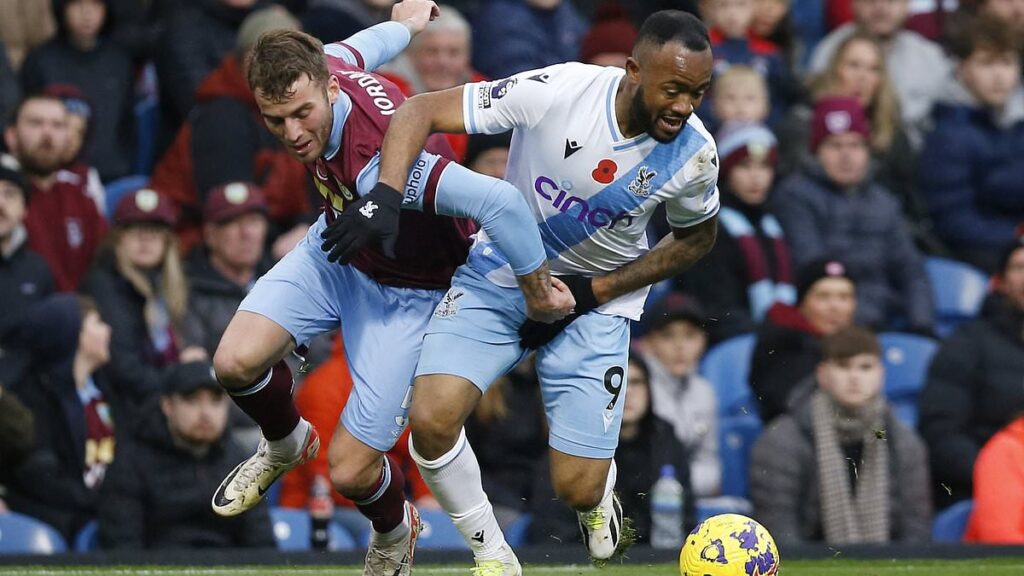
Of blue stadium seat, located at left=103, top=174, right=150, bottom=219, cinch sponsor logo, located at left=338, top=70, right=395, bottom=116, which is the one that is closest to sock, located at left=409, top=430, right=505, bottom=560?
cinch sponsor logo, located at left=338, top=70, right=395, bottom=116

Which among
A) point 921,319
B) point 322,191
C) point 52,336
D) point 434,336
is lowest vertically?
point 921,319

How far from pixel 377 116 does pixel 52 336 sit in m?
3.32

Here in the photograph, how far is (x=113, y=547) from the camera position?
9391 mm

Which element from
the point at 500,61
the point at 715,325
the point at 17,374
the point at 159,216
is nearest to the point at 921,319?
the point at 715,325

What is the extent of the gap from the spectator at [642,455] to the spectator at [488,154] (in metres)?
1.64

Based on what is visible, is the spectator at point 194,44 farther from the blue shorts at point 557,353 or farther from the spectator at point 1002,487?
the spectator at point 1002,487

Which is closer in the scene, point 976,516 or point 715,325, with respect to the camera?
point 976,516

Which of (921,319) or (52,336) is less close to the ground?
(52,336)

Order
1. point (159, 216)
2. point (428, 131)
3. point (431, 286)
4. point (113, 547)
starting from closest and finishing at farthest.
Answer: point (428, 131) < point (431, 286) < point (113, 547) < point (159, 216)

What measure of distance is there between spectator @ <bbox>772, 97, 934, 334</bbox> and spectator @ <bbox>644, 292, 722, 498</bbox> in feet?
4.46

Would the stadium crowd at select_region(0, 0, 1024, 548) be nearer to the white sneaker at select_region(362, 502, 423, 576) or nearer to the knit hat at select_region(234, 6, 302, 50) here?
the knit hat at select_region(234, 6, 302, 50)

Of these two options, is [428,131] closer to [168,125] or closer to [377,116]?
[377,116]

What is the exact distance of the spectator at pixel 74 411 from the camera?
9656 millimetres


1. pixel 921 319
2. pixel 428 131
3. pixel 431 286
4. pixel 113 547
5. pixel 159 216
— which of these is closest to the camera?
pixel 428 131
